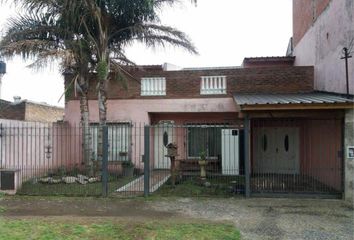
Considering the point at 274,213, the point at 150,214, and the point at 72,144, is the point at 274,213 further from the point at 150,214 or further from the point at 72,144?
the point at 72,144

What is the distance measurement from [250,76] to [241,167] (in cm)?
372

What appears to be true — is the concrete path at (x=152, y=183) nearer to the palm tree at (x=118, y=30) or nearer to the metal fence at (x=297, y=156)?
the palm tree at (x=118, y=30)

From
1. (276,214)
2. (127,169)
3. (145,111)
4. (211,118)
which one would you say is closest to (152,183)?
(127,169)

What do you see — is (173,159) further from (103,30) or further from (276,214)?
(103,30)

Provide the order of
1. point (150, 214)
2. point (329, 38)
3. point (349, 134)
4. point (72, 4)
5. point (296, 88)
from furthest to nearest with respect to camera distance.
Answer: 1. point (296, 88)
2. point (329, 38)
3. point (72, 4)
4. point (349, 134)
5. point (150, 214)

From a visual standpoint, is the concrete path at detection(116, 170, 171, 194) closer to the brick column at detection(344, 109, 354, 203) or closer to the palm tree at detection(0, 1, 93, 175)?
the palm tree at detection(0, 1, 93, 175)

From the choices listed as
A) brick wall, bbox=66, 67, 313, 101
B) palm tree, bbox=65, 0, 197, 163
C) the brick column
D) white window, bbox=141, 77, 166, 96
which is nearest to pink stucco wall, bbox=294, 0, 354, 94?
brick wall, bbox=66, 67, 313, 101

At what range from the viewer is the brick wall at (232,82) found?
1494cm

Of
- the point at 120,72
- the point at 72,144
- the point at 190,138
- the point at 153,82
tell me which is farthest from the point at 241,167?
the point at 72,144

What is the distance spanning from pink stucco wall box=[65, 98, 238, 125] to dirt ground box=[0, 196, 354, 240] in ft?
20.4

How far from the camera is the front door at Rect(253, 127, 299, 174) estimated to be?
1566 cm

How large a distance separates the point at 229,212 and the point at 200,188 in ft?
9.89

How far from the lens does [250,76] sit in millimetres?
15359

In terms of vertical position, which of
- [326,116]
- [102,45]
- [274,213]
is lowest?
[274,213]
